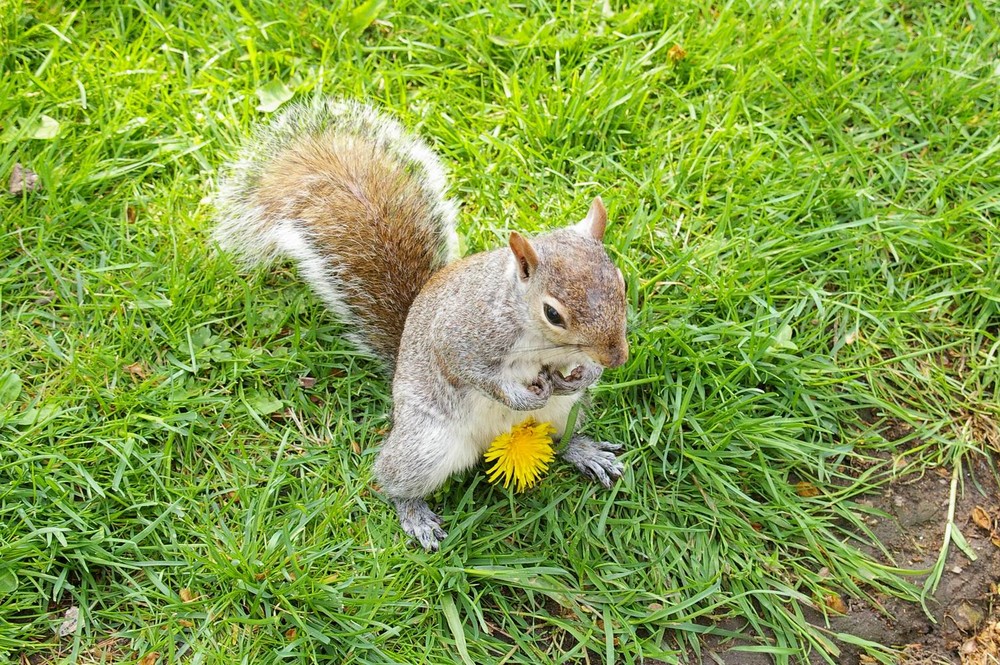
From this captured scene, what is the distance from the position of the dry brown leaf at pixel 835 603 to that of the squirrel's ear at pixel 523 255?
93 centimetres

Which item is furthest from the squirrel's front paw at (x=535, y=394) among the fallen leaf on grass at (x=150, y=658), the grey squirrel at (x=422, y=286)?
the fallen leaf on grass at (x=150, y=658)

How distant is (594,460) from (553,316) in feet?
1.56

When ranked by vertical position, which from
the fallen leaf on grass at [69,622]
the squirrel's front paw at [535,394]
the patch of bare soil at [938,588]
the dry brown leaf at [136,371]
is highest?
the squirrel's front paw at [535,394]

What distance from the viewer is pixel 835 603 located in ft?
6.11

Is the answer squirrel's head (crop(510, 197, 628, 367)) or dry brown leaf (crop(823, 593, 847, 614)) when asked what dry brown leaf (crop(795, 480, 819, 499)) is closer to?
dry brown leaf (crop(823, 593, 847, 614))

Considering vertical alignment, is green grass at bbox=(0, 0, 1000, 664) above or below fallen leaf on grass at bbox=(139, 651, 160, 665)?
above

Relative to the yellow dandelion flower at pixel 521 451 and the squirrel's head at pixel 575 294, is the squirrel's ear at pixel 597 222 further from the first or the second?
the yellow dandelion flower at pixel 521 451

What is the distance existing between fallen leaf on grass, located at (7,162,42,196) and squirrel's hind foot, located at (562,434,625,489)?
1421 mm

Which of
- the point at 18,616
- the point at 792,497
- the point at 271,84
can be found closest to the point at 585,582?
the point at 792,497

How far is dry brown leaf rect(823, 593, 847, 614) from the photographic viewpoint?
6.10 feet

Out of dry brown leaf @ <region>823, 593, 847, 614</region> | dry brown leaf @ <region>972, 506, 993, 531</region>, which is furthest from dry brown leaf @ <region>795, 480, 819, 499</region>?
dry brown leaf @ <region>972, 506, 993, 531</region>

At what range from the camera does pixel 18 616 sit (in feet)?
5.86

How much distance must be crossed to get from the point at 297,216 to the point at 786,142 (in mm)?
1240

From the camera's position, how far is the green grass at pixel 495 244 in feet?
6.01
